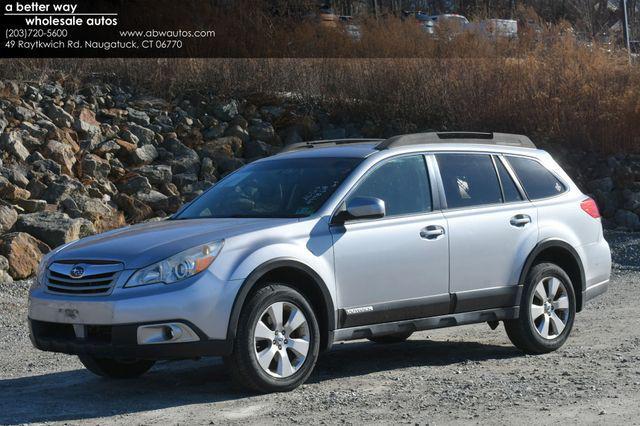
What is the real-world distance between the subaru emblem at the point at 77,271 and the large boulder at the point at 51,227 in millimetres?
8500

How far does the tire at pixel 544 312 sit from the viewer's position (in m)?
9.46

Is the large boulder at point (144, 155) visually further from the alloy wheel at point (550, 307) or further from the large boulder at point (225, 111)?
the alloy wheel at point (550, 307)

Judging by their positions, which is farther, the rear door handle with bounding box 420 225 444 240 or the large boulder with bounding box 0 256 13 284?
the large boulder with bounding box 0 256 13 284

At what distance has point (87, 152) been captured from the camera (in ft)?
69.3

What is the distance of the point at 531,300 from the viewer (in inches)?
374

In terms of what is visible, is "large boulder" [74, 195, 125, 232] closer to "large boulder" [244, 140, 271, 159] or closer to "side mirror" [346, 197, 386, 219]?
"large boulder" [244, 140, 271, 159]

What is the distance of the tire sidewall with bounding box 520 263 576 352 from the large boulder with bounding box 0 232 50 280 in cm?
813

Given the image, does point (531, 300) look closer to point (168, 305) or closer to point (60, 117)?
point (168, 305)

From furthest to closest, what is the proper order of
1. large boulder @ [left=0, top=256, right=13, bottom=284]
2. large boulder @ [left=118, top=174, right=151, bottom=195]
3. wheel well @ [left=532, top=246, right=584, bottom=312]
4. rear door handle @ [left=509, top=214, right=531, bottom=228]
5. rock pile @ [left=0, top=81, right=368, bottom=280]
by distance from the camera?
large boulder @ [left=118, top=174, right=151, bottom=195]
rock pile @ [left=0, top=81, right=368, bottom=280]
large boulder @ [left=0, top=256, right=13, bottom=284]
wheel well @ [left=532, top=246, right=584, bottom=312]
rear door handle @ [left=509, top=214, right=531, bottom=228]

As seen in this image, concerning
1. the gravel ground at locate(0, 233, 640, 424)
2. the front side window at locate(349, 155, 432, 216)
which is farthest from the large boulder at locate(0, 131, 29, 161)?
the front side window at locate(349, 155, 432, 216)

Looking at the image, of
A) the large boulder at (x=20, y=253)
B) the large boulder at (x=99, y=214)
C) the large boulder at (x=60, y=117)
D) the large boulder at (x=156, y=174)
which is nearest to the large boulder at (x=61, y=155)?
the large boulder at (x=156, y=174)

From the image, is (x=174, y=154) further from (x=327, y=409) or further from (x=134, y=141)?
(x=327, y=409)

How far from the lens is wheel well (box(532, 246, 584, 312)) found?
9852 mm

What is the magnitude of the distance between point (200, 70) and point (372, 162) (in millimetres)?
17548
